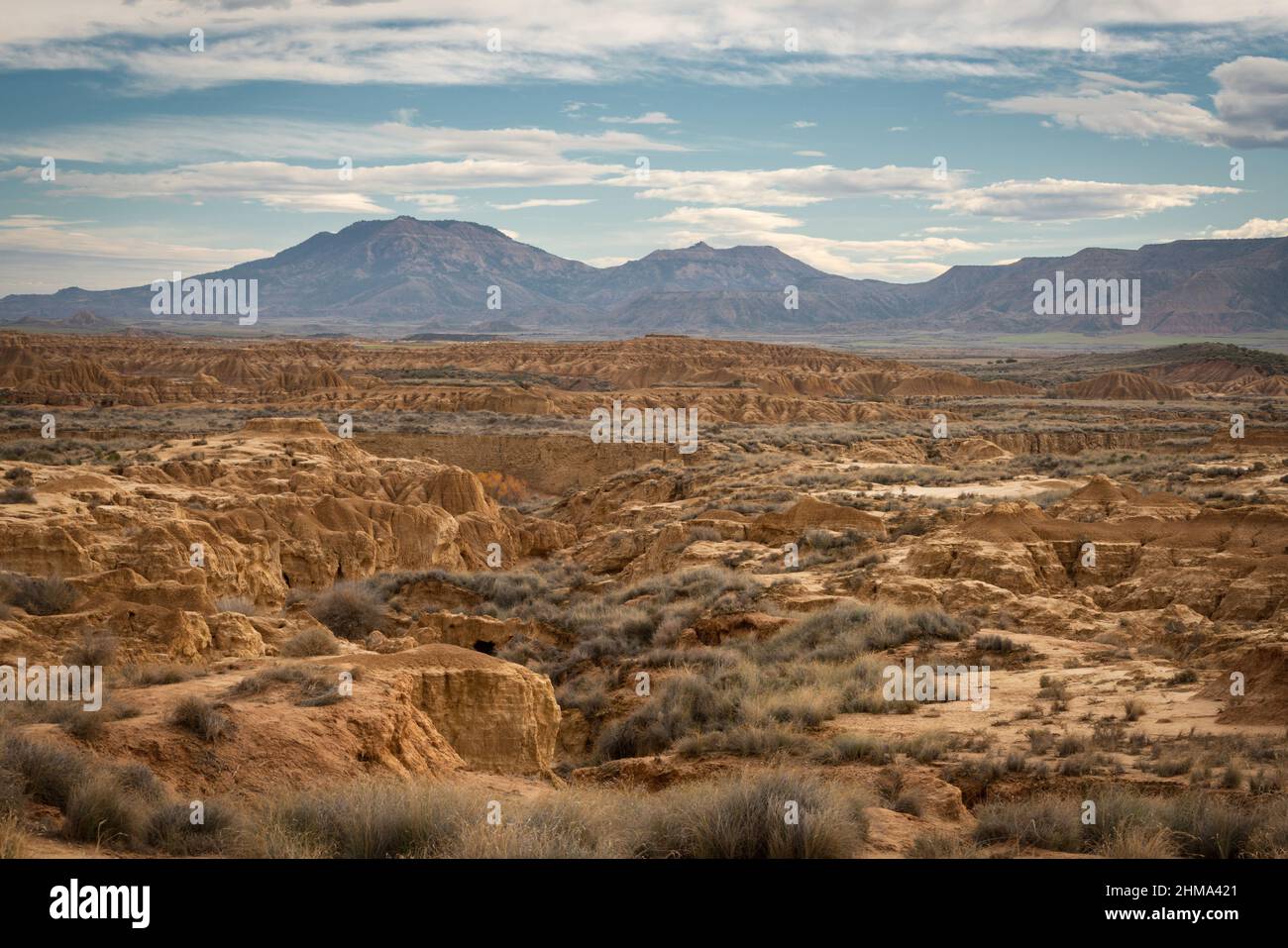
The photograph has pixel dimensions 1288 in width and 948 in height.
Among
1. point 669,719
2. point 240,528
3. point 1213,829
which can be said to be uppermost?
point 240,528

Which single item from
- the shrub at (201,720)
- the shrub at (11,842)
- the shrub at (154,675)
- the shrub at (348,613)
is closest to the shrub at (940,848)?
the shrub at (11,842)

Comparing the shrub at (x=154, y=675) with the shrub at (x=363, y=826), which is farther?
the shrub at (x=154, y=675)

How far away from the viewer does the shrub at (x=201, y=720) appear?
8828mm

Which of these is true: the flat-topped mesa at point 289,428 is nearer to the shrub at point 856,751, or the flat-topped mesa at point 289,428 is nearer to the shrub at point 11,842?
the shrub at point 856,751

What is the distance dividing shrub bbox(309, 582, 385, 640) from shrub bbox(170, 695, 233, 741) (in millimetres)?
10999

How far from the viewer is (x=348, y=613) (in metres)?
20.4

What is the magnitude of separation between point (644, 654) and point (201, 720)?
986cm

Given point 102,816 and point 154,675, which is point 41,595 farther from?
point 102,816

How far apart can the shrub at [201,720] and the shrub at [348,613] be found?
36.1 ft

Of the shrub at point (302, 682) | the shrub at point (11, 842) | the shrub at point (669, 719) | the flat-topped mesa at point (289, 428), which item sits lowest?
the shrub at point (669, 719)

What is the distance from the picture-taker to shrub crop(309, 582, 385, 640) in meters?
20.1

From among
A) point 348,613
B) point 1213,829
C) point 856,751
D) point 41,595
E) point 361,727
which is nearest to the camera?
point 1213,829

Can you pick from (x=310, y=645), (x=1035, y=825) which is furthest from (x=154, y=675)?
(x=1035, y=825)
